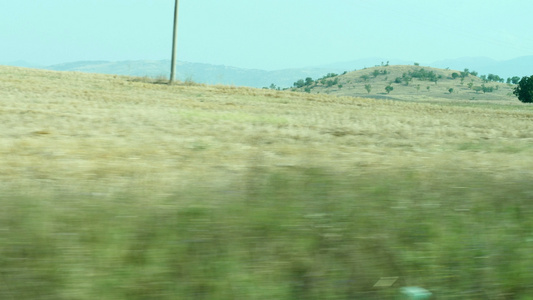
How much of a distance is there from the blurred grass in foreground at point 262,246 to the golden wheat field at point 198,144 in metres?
1.02

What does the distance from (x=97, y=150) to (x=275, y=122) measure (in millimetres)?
7731

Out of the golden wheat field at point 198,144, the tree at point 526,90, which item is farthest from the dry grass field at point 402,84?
the golden wheat field at point 198,144

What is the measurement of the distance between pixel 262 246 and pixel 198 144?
655 cm

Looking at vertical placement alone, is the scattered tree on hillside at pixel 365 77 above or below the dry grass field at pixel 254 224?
above

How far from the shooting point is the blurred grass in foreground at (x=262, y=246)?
4027mm

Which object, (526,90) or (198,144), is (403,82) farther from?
(198,144)

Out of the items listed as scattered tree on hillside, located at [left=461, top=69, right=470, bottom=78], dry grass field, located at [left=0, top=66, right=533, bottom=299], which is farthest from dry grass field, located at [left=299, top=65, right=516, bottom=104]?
dry grass field, located at [left=0, top=66, right=533, bottom=299]

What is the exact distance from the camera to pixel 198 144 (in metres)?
11.0

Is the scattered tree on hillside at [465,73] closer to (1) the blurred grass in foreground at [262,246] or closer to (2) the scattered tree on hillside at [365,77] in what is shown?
(2) the scattered tree on hillside at [365,77]

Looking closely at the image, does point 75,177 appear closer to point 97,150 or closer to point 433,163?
point 97,150

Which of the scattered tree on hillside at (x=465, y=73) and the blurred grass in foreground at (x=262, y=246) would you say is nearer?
the blurred grass in foreground at (x=262, y=246)

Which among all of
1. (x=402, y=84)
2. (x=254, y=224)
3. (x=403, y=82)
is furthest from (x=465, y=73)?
(x=254, y=224)

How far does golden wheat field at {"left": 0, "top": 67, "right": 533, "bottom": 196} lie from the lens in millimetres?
7504

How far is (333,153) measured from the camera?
10.6 m
